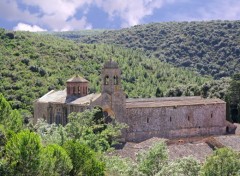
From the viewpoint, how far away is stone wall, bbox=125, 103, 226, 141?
147 ft

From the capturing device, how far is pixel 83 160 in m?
24.4

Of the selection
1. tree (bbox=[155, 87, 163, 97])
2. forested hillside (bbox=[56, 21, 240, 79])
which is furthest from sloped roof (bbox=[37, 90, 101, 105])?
forested hillside (bbox=[56, 21, 240, 79])

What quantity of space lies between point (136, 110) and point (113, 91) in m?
2.81

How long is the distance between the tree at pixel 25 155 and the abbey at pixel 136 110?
795 inches

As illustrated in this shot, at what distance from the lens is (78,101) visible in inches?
1721

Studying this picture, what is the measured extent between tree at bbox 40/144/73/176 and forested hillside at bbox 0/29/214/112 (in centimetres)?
3462

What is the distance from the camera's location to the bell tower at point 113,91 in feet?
143

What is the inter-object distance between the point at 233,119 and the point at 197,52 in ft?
133

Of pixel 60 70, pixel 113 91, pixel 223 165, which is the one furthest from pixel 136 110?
pixel 60 70

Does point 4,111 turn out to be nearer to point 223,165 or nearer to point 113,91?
point 223,165

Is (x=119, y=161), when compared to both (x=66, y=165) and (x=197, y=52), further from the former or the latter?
(x=197, y=52)

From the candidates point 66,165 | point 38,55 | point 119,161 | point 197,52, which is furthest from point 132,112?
point 197,52

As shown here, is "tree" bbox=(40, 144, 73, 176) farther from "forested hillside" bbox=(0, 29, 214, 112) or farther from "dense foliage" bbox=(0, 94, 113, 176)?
"forested hillside" bbox=(0, 29, 214, 112)

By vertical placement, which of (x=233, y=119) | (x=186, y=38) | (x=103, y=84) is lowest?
(x=233, y=119)
